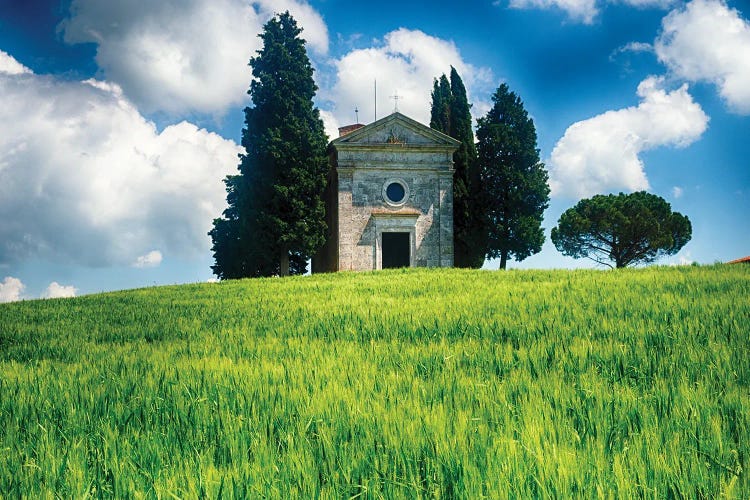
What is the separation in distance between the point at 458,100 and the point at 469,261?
1155 centimetres

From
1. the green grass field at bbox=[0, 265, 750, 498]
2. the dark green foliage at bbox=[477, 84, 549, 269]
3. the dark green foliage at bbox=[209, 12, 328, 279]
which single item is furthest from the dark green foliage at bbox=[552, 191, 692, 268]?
the green grass field at bbox=[0, 265, 750, 498]

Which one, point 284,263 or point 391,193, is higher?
point 391,193

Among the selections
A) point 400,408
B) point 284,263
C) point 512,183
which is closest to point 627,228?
point 512,183

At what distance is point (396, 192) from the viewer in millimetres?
27156

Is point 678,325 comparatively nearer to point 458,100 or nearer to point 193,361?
point 193,361

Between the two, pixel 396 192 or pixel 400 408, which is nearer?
pixel 400 408

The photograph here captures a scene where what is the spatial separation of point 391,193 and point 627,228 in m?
20.8

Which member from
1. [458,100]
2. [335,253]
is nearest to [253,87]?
[335,253]

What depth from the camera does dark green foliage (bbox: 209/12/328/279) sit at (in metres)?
24.2

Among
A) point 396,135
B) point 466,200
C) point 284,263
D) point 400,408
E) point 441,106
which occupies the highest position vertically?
point 441,106

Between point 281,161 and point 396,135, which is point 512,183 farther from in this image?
point 281,161

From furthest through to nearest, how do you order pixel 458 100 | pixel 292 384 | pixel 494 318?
pixel 458 100 < pixel 494 318 < pixel 292 384

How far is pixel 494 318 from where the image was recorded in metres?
6.58

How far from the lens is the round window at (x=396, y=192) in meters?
27.1
